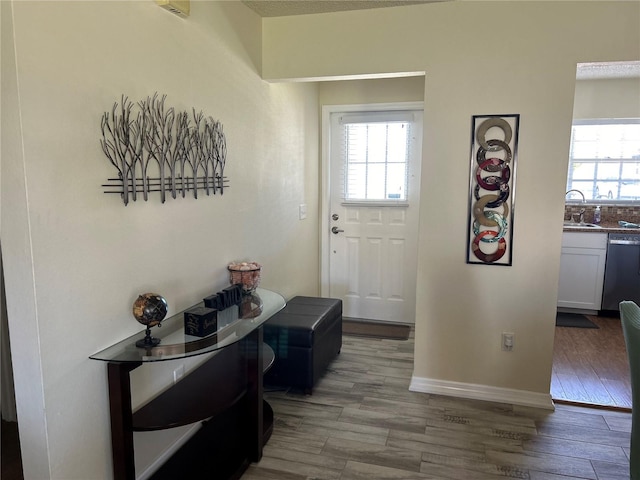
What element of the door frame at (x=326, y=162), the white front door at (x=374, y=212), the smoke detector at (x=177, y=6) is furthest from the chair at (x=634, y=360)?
the door frame at (x=326, y=162)

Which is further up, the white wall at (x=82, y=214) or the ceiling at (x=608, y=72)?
the ceiling at (x=608, y=72)

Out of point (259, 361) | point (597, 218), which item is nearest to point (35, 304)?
point (259, 361)

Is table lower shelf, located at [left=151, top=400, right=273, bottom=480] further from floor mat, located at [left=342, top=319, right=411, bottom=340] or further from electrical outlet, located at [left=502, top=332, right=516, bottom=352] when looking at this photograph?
floor mat, located at [left=342, top=319, right=411, bottom=340]

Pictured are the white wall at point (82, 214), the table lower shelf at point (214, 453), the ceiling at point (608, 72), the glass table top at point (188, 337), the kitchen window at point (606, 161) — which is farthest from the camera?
the kitchen window at point (606, 161)

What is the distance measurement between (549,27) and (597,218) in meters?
3.00

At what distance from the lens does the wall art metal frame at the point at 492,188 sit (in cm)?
279

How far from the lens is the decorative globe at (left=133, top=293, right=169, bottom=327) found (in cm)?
183

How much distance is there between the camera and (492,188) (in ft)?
9.30

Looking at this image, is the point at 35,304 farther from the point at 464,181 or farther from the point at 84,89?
the point at 464,181

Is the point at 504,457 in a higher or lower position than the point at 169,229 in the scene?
lower

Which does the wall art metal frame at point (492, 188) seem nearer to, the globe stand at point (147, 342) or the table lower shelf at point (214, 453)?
the table lower shelf at point (214, 453)

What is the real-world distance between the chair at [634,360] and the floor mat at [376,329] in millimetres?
2437

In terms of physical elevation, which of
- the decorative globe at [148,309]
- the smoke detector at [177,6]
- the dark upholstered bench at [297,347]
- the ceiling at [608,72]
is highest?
the ceiling at [608,72]

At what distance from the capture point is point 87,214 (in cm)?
170
